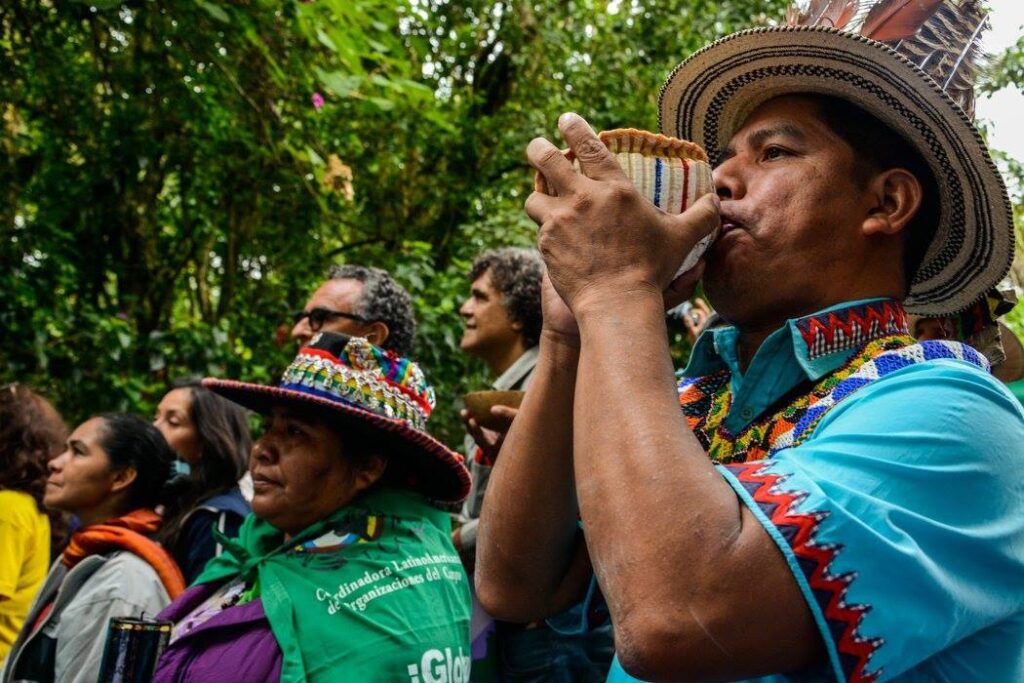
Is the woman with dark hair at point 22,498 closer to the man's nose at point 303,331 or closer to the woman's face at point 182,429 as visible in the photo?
the woman's face at point 182,429

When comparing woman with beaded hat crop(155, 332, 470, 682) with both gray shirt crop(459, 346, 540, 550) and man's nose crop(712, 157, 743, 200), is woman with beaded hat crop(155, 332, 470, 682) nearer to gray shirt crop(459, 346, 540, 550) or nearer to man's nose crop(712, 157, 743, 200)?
gray shirt crop(459, 346, 540, 550)

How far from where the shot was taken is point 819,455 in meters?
1.24

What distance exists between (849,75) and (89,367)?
20.3 ft

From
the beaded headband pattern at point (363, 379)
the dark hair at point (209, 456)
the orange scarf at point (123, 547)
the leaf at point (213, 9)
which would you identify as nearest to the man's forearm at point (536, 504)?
the beaded headband pattern at point (363, 379)

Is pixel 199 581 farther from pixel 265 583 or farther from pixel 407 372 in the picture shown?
pixel 407 372

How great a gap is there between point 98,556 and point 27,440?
1.35 meters

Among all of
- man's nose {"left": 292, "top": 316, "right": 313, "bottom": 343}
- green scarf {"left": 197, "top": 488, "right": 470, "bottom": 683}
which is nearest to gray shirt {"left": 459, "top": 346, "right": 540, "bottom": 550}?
green scarf {"left": 197, "top": 488, "right": 470, "bottom": 683}

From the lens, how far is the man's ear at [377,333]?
4.71 meters

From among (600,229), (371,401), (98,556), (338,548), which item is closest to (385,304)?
(371,401)

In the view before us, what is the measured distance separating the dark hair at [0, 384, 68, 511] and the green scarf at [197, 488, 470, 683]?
193 centimetres

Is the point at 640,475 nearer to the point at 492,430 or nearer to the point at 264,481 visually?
the point at 492,430

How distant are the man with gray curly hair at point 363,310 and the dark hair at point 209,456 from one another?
1.85ft

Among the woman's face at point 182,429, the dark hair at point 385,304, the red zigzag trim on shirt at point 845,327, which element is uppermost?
the dark hair at point 385,304

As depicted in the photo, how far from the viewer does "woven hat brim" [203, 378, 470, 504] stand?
3.29 meters
